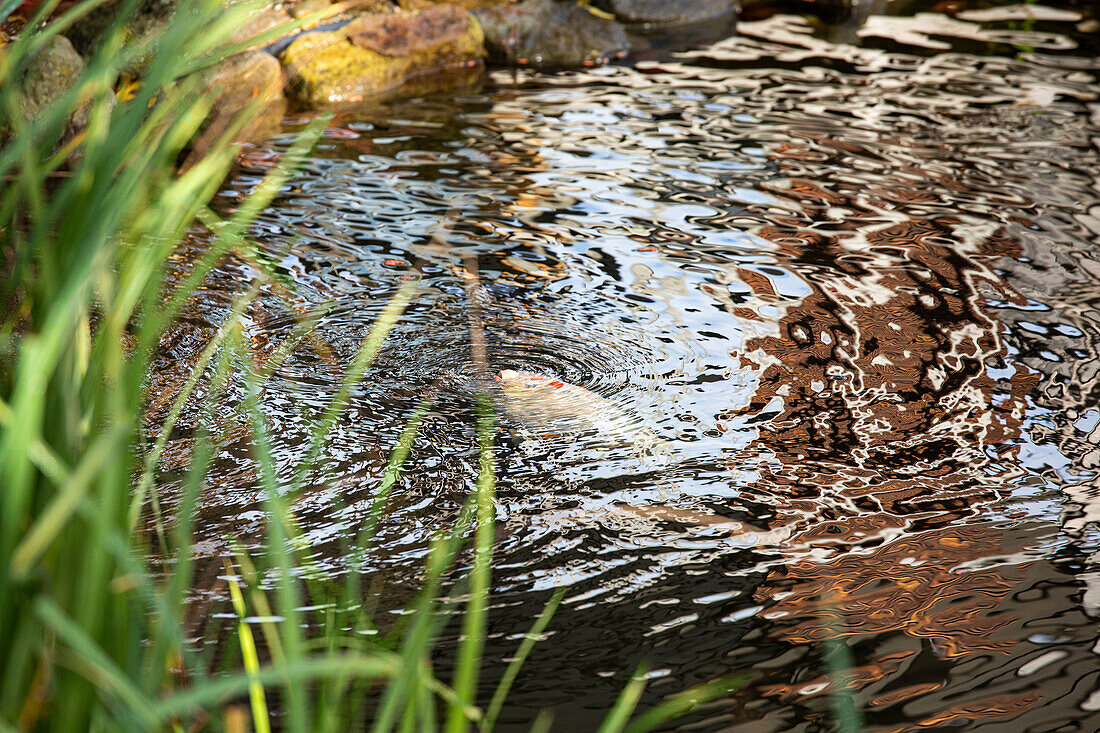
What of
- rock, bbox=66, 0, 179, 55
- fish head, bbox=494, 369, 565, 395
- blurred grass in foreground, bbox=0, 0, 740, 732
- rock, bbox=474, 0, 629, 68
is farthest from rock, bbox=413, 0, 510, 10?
blurred grass in foreground, bbox=0, 0, 740, 732

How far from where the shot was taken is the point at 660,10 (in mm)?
8969

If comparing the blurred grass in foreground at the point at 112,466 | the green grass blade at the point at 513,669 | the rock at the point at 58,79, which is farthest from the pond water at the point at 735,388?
the rock at the point at 58,79

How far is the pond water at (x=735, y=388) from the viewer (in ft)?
7.18

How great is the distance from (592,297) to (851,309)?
1.05m

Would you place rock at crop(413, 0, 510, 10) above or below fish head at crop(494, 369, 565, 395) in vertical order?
above

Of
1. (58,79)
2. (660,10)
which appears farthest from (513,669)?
(660,10)

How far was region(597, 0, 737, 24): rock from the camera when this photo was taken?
8.89 m

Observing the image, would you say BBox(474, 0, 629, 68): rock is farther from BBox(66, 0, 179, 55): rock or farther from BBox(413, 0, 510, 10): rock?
BBox(66, 0, 179, 55): rock

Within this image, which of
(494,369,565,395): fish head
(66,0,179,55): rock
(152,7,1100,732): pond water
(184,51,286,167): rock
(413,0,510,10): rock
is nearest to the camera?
(152,7,1100,732): pond water

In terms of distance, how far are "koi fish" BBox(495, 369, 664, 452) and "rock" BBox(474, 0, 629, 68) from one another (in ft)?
16.8

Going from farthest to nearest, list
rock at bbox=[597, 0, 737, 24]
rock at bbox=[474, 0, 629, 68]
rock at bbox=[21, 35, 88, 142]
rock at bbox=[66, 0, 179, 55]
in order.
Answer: rock at bbox=[597, 0, 737, 24] < rock at bbox=[474, 0, 629, 68] < rock at bbox=[66, 0, 179, 55] < rock at bbox=[21, 35, 88, 142]

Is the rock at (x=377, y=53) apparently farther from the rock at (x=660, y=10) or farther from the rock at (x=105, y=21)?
the rock at (x=660, y=10)

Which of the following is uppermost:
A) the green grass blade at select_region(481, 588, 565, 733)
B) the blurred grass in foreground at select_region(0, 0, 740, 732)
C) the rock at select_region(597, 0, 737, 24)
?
the rock at select_region(597, 0, 737, 24)

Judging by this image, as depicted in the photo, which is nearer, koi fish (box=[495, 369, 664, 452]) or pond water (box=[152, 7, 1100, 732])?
pond water (box=[152, 7, 1100, 732])
